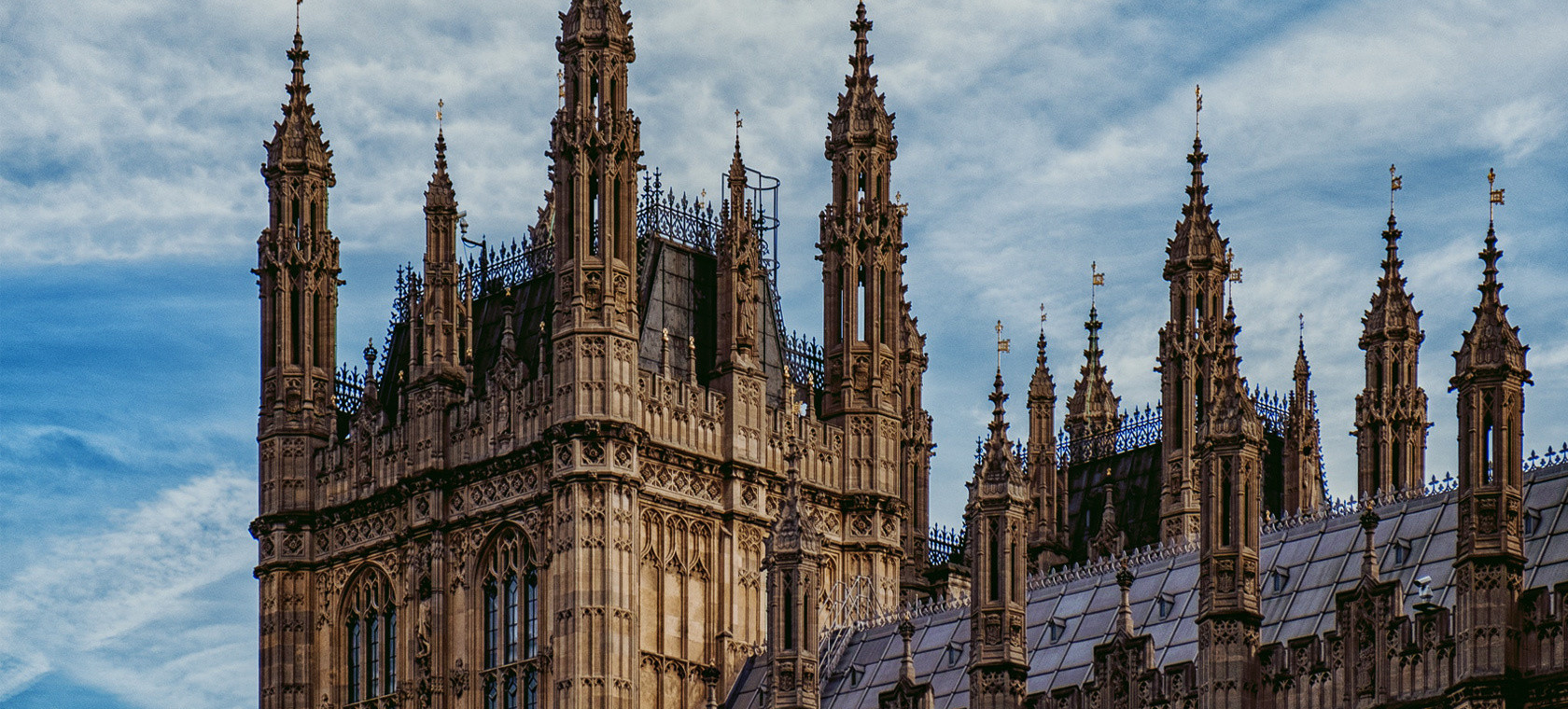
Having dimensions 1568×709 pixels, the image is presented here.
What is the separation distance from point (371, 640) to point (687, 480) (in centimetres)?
1014

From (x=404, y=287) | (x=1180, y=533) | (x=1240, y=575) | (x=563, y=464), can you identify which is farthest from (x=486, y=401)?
(x=1240, y=575)

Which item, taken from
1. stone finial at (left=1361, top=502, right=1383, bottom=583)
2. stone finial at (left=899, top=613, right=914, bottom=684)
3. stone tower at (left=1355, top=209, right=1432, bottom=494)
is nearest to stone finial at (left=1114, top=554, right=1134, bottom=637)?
stone finial at (left=899, top=613, right=914, bottom=684)

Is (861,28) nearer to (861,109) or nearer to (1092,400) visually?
(861,109)

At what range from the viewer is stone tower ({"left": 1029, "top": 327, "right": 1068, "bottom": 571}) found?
103375mm

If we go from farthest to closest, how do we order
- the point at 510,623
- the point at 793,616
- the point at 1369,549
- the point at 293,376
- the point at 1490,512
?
the point at 293,376
the point at 510,623
the point at 793,616
the point at 1369,549
the point at 1490,512

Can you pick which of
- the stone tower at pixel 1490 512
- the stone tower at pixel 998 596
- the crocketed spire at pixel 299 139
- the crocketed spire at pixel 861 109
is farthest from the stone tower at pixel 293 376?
the stone tower at pixel 1490 512

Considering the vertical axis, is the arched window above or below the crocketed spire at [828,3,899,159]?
below

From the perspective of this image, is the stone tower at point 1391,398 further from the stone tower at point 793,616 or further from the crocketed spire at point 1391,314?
the stone tower at point 793,616

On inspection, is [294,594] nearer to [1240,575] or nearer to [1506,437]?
[1240,575]

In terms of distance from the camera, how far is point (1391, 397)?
87438mm

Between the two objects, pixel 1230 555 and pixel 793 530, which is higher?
pixel 793 530

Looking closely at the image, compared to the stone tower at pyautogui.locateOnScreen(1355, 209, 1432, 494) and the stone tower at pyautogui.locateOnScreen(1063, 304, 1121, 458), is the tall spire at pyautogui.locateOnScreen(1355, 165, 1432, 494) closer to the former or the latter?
the stone tower at pyautogui.locateOnScreen(1355, 209, 1432, 494)

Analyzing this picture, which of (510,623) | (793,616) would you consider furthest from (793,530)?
(510,623)

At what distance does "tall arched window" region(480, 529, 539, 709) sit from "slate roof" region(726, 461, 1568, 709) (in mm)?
5096
